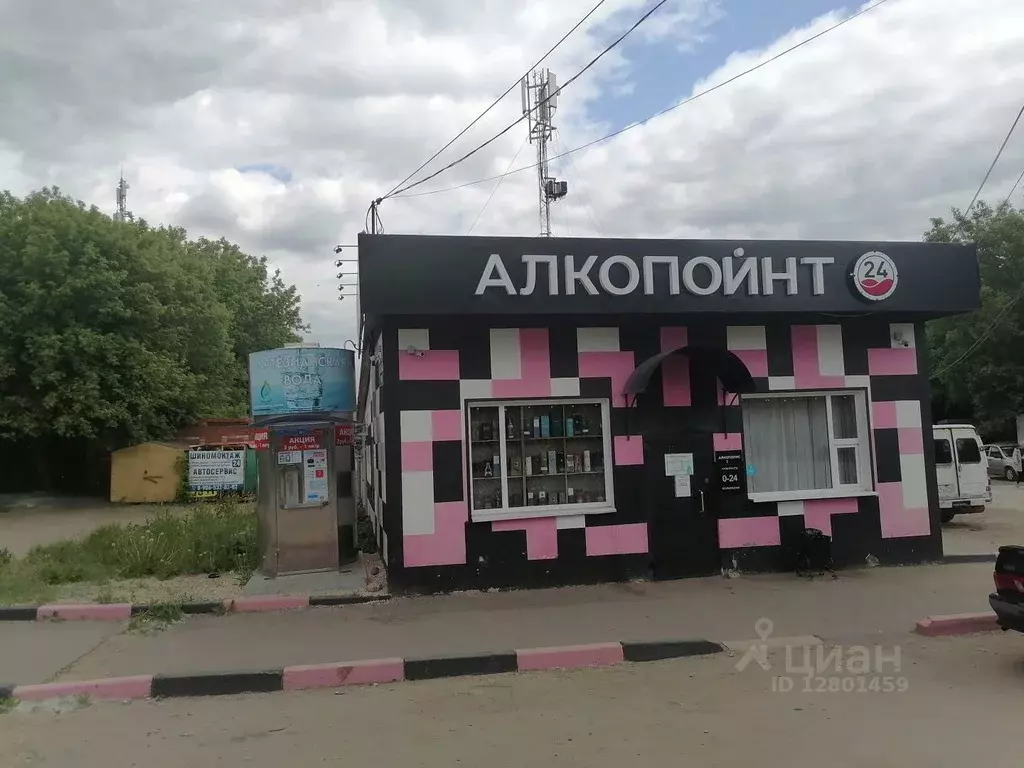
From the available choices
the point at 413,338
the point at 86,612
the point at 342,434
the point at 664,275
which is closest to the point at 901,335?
the point at 664,275

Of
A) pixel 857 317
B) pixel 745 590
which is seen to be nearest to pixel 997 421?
pixel 857 317

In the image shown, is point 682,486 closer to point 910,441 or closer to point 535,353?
point 535,353

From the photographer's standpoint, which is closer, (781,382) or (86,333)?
(781,382)

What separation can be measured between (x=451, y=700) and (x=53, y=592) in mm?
5552

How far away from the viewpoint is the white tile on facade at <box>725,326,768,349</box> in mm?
9094

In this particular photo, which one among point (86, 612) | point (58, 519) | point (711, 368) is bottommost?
point (86, 612)

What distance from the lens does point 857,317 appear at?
931 centimetres

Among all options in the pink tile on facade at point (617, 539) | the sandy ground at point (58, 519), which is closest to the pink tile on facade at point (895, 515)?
the pink tile on facade at point (617, 539)

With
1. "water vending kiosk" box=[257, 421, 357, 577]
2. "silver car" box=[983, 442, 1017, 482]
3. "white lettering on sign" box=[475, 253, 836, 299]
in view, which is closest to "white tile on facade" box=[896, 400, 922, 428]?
"white lettering on sign" box=[475, 253, 836, 299]

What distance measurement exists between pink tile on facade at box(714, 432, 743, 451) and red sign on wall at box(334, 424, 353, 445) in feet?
15.6

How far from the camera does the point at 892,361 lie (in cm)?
948

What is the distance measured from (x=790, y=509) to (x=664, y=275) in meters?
3.38

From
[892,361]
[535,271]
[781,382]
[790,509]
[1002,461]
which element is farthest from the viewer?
[1002,461]

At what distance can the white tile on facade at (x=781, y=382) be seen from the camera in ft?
29.9
